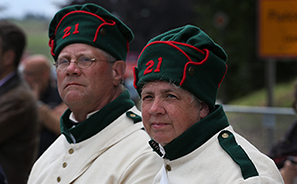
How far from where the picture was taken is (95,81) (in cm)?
288

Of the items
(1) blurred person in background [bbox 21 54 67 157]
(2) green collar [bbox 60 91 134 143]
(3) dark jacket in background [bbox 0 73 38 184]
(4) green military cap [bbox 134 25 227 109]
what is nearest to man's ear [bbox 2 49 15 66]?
(3) dark jacket in background [bbox 0 73 38 184]

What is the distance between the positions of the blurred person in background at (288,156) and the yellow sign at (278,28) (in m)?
2.59

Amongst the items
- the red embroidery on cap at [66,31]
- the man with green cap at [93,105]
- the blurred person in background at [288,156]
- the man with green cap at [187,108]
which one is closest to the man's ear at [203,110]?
the man with green cap at [187,108]

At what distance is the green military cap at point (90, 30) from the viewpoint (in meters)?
2.89

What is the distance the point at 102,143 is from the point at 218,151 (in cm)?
92

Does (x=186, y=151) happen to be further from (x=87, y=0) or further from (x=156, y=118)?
(x=87, y=0)

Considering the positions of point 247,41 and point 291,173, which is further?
point 247,41

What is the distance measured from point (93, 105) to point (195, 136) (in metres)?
0.97

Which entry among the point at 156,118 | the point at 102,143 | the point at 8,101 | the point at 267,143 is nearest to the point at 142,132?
the point at 102,143

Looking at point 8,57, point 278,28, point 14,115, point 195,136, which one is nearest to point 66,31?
point 195,136

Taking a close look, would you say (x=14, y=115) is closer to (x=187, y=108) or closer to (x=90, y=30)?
(x=90, y=30)

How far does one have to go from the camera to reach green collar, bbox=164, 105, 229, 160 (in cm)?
217

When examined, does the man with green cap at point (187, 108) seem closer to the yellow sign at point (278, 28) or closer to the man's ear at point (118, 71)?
the man's ear at point (118, 71)

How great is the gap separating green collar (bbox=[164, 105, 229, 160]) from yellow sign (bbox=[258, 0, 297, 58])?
4728 mm
